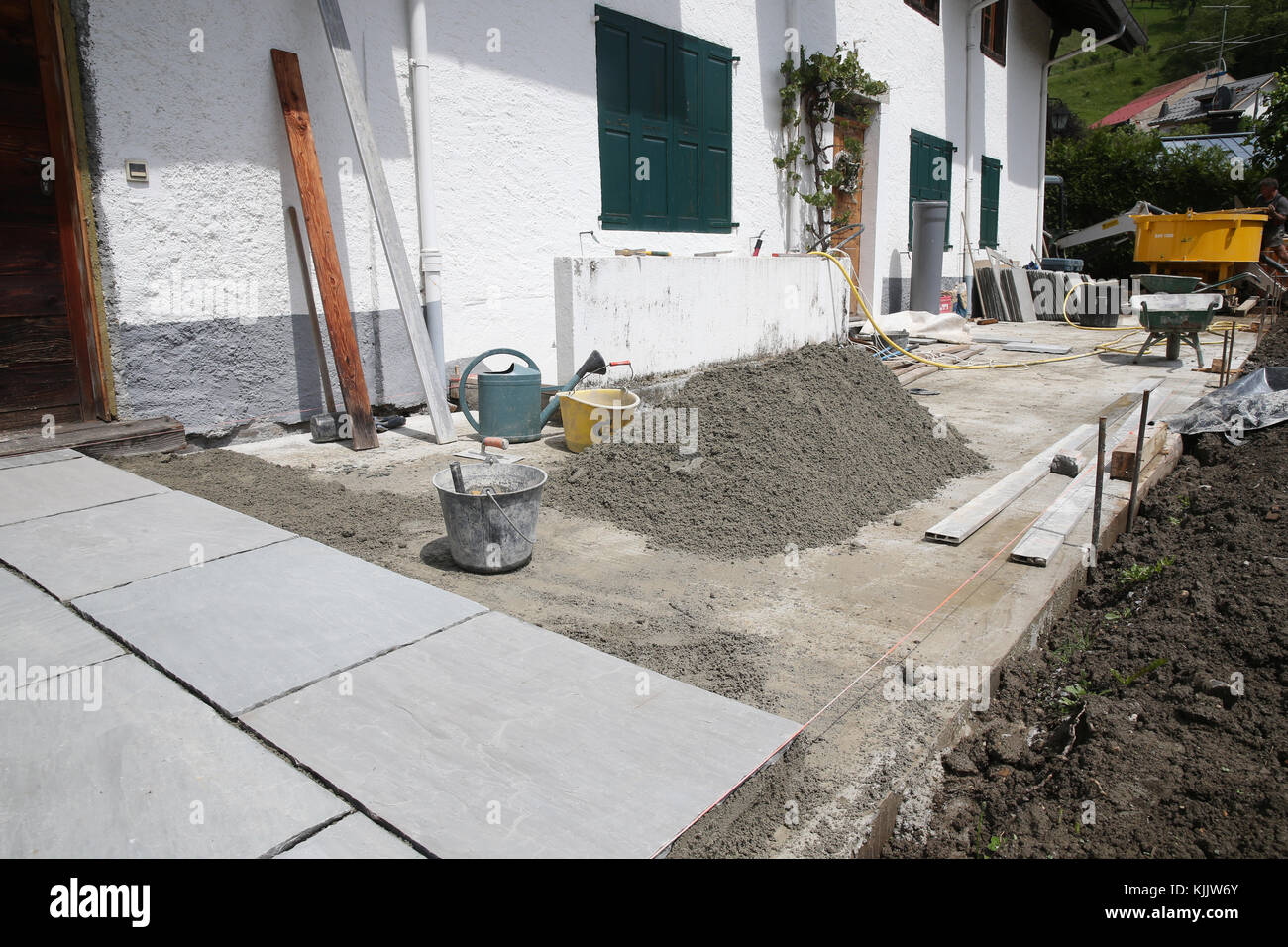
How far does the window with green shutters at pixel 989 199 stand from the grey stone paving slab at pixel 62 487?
14902 mm

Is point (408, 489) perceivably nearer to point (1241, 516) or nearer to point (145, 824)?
point (145, 824)

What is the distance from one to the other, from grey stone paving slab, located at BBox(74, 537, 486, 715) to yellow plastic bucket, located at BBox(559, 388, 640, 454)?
7.42 feet

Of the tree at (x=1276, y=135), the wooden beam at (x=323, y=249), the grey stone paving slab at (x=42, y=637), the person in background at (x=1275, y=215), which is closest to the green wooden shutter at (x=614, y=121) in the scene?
the wooden beam at (x=323, y=249)

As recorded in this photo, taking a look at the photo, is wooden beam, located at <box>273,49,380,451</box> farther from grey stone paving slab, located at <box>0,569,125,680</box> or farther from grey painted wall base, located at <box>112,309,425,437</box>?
grey stone paving slab, located at <box>0,569,125,680</box>

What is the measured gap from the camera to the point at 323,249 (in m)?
5.65

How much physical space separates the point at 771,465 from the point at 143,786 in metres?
3.41

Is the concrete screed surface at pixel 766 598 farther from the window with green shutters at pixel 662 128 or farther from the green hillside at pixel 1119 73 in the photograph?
the green hillside at pixel 1119 73

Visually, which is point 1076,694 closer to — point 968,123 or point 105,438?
point 105,438

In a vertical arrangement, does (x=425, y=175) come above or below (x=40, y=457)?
above

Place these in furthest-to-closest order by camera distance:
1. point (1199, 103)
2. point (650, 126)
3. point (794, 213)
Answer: point (1199, 103)
point (794, 213)
point (650, 126)

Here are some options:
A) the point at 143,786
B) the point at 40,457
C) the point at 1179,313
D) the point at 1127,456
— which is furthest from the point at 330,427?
the point at 1179,313

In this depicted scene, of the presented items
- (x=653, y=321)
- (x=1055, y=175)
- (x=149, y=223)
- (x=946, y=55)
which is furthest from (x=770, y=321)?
(x=1055, y=175)

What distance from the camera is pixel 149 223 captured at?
5121mm

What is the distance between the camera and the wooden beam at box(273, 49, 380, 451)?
5570 mm
